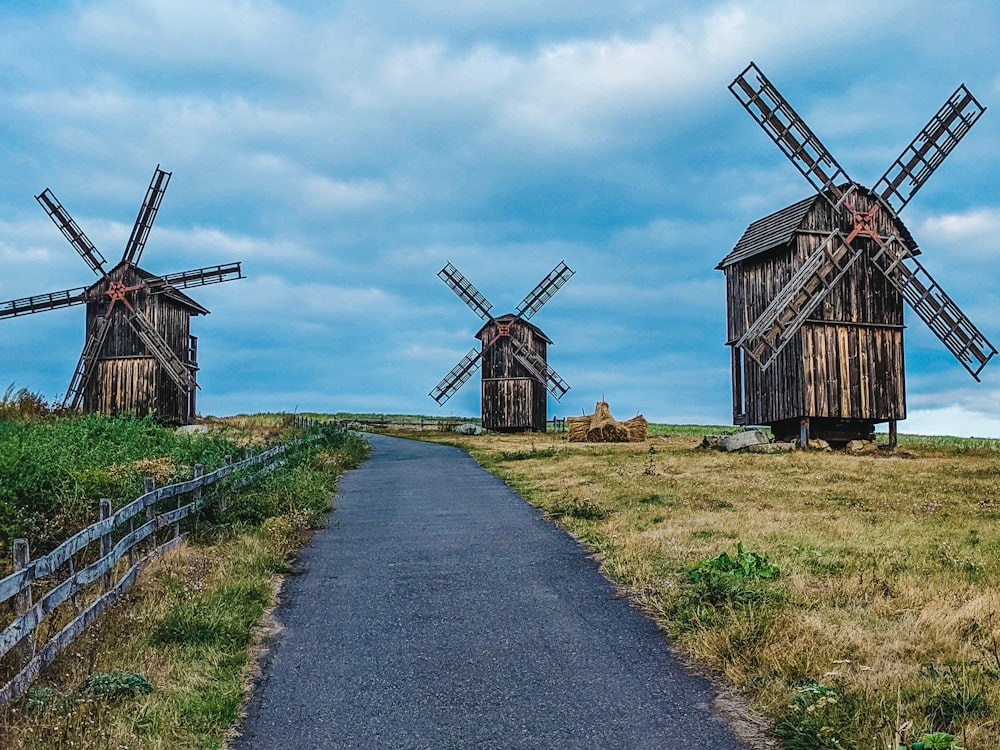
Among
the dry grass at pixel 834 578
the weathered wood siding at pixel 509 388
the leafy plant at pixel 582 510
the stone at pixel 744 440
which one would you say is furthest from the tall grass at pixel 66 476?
the weathered wood siding at pixel 509 388

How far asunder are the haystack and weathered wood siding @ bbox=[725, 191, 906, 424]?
338 inches

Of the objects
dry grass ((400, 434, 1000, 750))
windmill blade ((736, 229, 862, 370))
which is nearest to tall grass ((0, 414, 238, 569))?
dry grass ((400, 434, 1000, 750))

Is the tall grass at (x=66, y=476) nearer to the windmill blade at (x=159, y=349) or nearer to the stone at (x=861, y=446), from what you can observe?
the stone at (x=861, y=446)

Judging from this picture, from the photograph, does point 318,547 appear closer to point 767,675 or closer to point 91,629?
point 91,629

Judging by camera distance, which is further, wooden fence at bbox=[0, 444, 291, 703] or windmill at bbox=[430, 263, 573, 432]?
windmill at bbox=[430, 263, 573, 432]

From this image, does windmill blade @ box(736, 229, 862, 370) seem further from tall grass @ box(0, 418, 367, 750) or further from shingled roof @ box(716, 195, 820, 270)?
tall grass @ box(0, 418, 367, 750)

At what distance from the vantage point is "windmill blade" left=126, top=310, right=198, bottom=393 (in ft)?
142

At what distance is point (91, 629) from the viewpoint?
30.8ft

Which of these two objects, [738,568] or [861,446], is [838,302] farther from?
[738,568]

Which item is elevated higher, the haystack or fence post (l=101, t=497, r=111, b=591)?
the haystack

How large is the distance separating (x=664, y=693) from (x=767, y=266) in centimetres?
2956

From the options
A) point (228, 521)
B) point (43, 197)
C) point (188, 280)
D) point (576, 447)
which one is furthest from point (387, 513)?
point (43, 197)

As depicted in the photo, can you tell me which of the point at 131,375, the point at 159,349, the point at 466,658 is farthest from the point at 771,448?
the point at 131,375

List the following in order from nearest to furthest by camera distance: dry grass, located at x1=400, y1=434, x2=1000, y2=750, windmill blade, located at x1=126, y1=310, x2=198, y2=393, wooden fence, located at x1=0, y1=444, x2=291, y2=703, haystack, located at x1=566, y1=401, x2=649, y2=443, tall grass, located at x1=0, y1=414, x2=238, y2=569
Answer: dry grass, located at x1=400, y1=434, x2=1000, y2=750, wooden fence, located at x1=0, y1=444, x2=291, y2=703, tall grass, located at x1=0, y1=414, x2=238, y2=569, haystack, located at x1=566, y1=401, x2=649, y2=443, windmill blade, located at x1=126, y1=310, x2=198, y2=393
